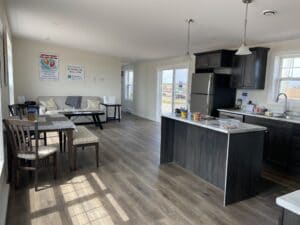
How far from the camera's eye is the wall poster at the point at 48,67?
7070mm

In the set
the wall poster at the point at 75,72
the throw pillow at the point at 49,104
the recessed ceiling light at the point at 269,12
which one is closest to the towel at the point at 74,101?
the throw pillow at the point at 49,104

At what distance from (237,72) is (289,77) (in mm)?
995

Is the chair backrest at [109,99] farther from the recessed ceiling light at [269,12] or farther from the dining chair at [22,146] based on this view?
the recessed ceiling light at [269,12]

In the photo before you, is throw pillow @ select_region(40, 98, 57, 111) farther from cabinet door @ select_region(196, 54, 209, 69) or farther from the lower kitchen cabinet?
the lower kitchen cabinet

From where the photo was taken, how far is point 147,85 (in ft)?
28.8

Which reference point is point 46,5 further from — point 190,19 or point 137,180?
point 137,180

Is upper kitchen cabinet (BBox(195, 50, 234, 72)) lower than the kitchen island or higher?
higher

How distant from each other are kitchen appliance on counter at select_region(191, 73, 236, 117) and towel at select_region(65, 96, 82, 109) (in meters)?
4.04

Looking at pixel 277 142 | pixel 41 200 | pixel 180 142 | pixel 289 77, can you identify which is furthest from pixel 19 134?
pixel 289 77

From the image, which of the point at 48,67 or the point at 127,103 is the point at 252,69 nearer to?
the point at 48,67

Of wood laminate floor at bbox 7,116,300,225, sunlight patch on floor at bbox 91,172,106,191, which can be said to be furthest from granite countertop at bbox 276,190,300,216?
sunlight patch on floor at bbox 91,172,106,191

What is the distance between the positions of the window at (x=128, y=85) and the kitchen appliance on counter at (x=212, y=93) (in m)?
5.38

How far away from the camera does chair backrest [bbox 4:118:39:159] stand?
2619mm

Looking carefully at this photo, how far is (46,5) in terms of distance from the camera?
3.39 metres
